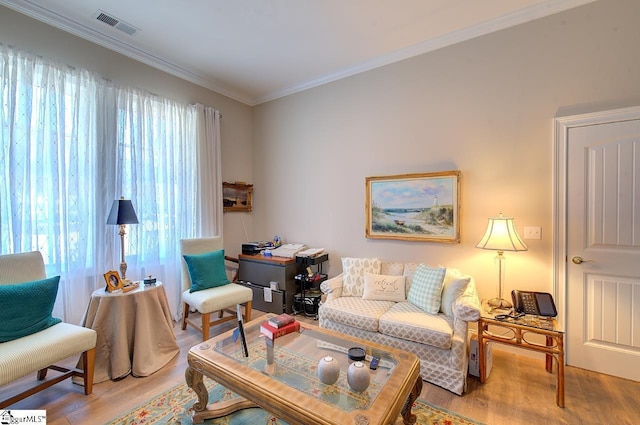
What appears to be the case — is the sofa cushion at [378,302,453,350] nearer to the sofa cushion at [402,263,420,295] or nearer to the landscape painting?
the sofa cushion at [402,263,420,295]

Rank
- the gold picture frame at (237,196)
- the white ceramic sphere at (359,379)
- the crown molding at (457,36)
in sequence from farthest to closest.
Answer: the gold picture frame at (237,196)
the crown molding at (457,36)
the white ceramic sphere at (359,379)

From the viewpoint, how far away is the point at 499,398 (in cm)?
200

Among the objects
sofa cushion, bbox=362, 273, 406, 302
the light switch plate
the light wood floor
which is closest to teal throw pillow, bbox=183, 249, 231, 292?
the light wood floor

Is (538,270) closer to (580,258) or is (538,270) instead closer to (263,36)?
(580,258)

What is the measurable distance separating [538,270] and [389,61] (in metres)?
2.64

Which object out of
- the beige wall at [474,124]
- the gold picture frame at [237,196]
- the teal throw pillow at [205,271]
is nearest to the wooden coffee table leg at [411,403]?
the beige wall at [474,124]

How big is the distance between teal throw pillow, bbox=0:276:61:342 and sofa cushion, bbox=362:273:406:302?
8.32 feet

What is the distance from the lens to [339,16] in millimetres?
2570

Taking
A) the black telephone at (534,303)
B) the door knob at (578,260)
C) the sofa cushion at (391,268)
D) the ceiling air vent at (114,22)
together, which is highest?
the ceiling air vent at (114,22)

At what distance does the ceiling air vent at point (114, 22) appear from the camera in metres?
2.50

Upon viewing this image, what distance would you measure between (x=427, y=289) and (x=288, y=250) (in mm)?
1870

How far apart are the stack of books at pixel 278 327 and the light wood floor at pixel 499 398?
893 millimetres

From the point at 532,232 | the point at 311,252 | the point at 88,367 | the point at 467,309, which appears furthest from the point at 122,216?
the point at 532,232

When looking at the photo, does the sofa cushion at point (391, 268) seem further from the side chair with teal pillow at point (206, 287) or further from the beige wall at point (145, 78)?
the beige wall at point (145, 78)
